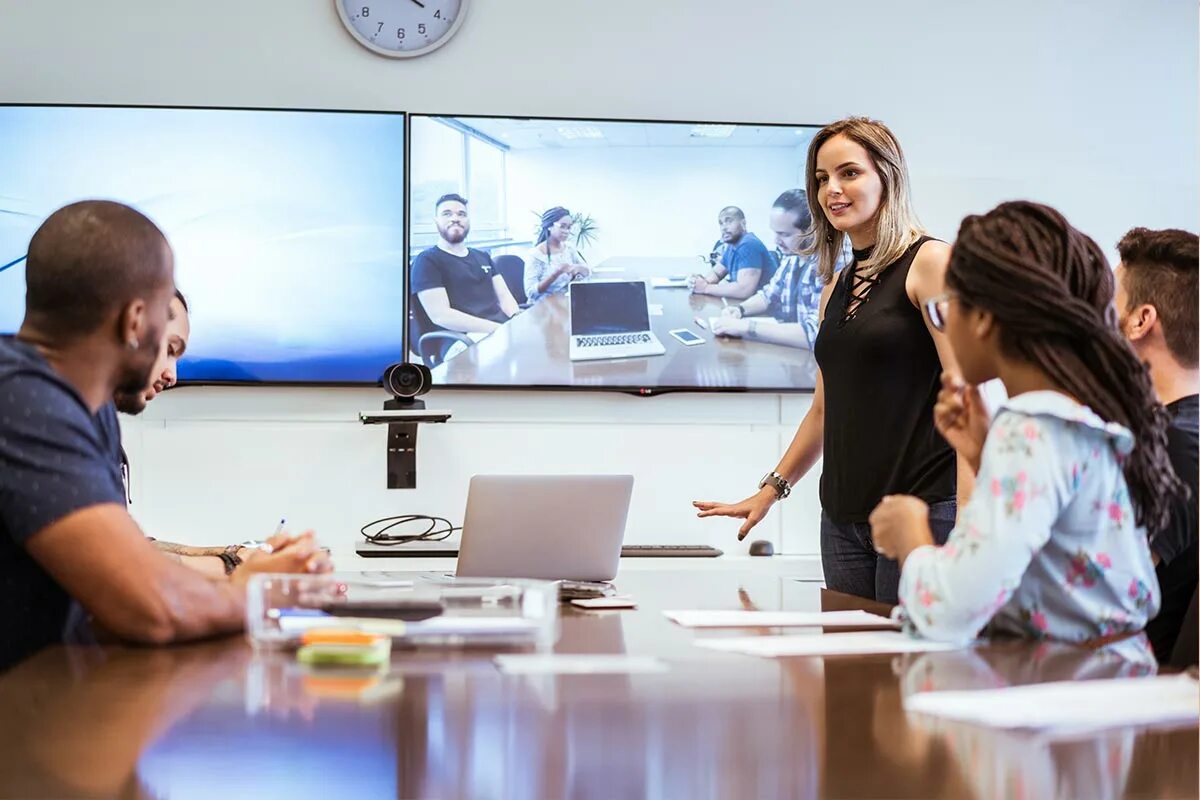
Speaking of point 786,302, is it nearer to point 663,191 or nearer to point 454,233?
point 663,191

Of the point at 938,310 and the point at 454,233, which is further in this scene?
the point at 454,233

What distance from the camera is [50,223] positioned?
5.23 feet

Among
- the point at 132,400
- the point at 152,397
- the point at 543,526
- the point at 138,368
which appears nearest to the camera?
the point at 138,368

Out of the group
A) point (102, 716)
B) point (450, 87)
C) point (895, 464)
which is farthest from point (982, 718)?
point (450, 87)

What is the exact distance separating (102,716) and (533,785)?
0.43 m

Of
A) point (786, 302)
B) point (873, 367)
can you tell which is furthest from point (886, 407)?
point (786, 302)

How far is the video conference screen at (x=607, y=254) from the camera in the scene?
4.05 m

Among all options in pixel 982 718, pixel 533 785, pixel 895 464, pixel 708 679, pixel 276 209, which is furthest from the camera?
pixel 276 209

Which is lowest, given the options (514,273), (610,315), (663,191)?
(610,315)

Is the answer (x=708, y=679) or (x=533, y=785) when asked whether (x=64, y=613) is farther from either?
(x=533, y=785)

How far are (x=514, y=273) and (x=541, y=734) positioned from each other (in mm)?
3166

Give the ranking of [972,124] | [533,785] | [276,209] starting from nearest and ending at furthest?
[533,785], [276,209], [972,124]

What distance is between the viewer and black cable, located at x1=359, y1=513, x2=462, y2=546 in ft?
12.6

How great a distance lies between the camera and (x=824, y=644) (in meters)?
1.45
